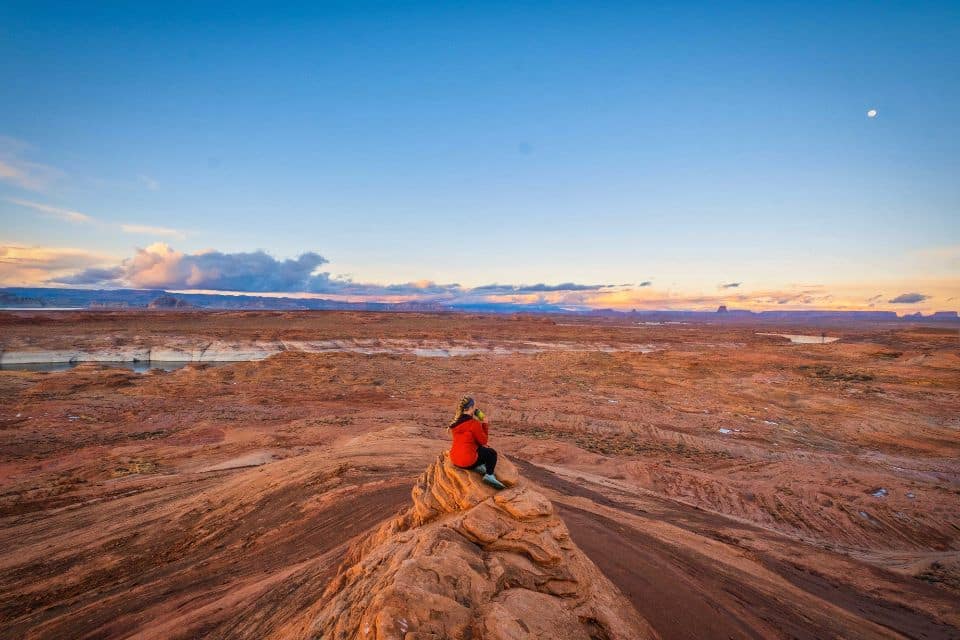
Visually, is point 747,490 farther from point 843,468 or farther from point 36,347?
point 36,347

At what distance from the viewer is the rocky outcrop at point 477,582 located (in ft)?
11.7

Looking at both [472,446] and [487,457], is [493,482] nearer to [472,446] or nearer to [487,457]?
[487,457]

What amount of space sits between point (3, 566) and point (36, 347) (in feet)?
141

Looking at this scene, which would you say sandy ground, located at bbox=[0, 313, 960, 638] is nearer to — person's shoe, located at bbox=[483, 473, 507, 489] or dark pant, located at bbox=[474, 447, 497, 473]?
person's shoe, located at bbox=[483, 473, 507, 489]

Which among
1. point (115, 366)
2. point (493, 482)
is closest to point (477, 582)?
point (493, 482)

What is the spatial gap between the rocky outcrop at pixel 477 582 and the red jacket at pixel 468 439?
0.25 meters

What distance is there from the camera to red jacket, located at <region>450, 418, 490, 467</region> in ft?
20.3

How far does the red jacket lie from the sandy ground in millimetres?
2035

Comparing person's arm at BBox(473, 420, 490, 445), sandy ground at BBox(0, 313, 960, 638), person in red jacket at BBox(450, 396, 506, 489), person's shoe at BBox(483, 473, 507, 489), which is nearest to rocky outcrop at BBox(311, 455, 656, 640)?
person's shoe at BBox(483, 473, 507, 489)

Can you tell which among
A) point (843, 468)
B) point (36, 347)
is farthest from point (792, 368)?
point (36, 347)

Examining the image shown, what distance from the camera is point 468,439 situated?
618cm

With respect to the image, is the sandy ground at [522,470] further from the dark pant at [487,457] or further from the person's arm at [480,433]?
the person's arm at [480,433]

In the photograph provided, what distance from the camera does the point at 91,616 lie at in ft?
19.0

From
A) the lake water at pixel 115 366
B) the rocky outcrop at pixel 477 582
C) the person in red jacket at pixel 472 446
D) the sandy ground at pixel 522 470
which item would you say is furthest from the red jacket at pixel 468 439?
the lake water at pixel 115 366
